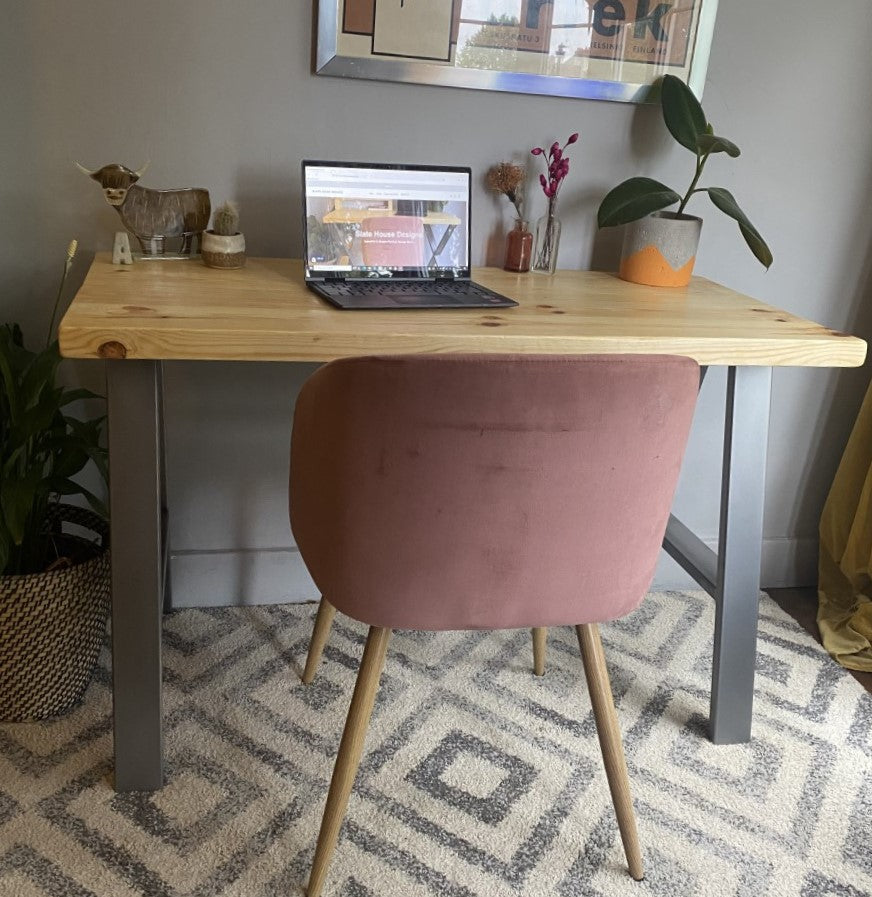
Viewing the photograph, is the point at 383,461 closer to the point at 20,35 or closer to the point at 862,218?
the point at 20,35

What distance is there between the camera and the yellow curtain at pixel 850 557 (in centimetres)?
195

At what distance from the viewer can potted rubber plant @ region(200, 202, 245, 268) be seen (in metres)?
1.55

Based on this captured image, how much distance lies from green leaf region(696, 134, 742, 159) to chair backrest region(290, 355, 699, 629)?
771 mm

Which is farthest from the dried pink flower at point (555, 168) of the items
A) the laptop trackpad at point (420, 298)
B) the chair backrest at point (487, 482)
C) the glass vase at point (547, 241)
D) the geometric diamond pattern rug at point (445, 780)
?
the geometric diamond pattern rug at point (445, 780)

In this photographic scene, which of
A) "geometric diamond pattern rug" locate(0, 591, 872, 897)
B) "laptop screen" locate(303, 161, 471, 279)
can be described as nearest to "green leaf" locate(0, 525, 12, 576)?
"geometric diamond pattern rug" locate(0, 591, 872, 897)

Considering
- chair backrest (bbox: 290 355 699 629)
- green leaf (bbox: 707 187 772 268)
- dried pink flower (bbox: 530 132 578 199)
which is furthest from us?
dried pink flower (bbox: 530 132 578 199)

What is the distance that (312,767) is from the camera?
1478mm

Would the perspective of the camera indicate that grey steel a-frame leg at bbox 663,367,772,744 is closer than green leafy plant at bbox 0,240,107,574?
No

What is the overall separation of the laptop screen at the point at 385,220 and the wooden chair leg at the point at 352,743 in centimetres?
66

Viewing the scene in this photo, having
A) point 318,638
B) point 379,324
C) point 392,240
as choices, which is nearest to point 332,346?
point 379,324

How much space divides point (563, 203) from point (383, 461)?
1021 millimetres

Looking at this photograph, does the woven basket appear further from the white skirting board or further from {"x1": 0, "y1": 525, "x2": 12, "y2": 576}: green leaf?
the white skirting board

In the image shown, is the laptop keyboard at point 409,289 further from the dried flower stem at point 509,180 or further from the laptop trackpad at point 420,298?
the dried flower stem at point 509,180

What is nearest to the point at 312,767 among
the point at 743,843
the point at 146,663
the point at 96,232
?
the point at 146,663
